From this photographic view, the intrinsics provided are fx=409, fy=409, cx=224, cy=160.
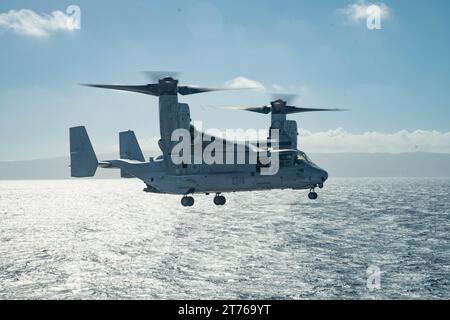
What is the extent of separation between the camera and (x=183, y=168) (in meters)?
30.6

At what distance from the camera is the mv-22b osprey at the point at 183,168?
28.0 metres

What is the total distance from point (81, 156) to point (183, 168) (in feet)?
32.6

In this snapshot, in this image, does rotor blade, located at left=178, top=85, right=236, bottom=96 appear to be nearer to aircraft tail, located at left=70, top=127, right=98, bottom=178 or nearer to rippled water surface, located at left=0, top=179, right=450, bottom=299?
aircraft tail, located at left=70, top=127, right=98, bottom=178

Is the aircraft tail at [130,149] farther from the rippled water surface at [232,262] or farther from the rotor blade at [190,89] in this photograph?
the rotor blade at [190,89]

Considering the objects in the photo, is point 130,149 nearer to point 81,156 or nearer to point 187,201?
point 81,156

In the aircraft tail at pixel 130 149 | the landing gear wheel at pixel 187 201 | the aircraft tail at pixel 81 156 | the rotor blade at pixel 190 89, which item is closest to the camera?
the rotor blade at pixel 190 89

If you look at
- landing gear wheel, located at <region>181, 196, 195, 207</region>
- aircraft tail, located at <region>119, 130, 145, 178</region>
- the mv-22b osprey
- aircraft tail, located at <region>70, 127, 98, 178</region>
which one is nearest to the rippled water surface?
landing gear wheel, located at <region>181, 196, 195, 207</region>

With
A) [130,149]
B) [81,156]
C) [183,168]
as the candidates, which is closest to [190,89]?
[183,168]

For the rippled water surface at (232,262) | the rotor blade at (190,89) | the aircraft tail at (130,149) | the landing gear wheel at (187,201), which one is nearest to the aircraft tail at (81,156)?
the aircraft tail at (130,149)
